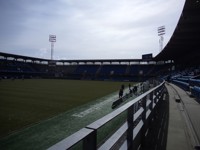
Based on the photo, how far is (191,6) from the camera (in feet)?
47.0

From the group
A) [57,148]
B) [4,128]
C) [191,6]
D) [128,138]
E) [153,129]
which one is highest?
[191,6]

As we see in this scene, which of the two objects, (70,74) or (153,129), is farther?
(70,74)

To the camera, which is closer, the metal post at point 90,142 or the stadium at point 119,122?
the metal post at point 90,142

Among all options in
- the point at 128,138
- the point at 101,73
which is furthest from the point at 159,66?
the point at 128,138

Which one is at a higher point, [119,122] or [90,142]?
[90,142]

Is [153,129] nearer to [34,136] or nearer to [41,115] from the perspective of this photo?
[34,136]

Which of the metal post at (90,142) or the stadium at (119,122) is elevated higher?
the metal post at (90,142)

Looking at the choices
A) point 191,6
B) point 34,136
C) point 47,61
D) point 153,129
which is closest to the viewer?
point 153,129

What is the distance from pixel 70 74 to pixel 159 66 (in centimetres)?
3870

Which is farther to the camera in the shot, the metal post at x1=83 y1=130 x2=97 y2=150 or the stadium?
the stadium

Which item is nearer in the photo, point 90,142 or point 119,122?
point 90,142

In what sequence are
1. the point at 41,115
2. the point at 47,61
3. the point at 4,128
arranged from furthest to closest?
the point at 47,61, the point at 41,115, the point at 4,128

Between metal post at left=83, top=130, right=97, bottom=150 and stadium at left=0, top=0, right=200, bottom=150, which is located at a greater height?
metal post at left=83, top=130, right=97, bottom=150

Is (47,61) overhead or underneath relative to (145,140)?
overhead
